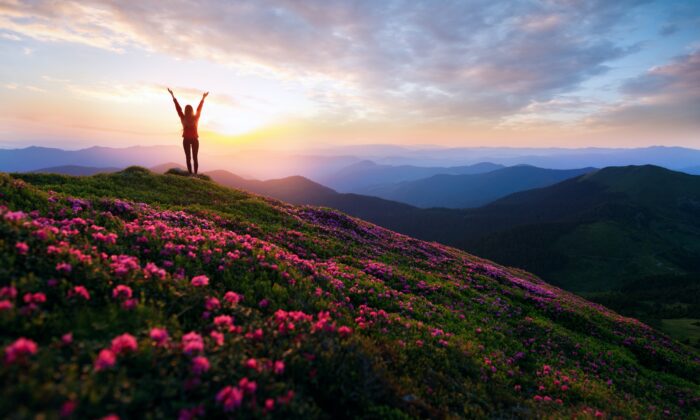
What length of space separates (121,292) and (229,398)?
348cm

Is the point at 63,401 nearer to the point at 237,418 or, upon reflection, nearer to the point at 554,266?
the point at 237,418

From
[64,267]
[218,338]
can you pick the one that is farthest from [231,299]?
[64,267]

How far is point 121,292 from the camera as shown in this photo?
6.16 meters

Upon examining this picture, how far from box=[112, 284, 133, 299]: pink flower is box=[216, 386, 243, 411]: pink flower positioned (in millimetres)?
3138

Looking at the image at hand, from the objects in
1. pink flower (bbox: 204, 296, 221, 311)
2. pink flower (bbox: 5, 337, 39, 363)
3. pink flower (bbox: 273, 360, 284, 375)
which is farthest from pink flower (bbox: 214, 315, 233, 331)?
pink flower (bbox: 5, 337, 39, 363)

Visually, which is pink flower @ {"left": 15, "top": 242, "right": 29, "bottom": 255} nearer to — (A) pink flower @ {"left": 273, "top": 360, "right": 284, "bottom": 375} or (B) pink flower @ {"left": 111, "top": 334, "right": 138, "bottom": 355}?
(B) pink flower @ {"left": 111, "top": 334, "right": 138, "bottom": 355}

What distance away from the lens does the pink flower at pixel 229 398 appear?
4230mm

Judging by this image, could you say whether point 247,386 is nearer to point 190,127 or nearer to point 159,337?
point 159,337

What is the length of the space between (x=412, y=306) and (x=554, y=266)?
18877 cm

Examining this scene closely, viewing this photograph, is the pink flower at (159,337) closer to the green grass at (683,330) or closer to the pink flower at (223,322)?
the pink flower at (223,322)

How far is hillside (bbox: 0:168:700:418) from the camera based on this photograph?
14.4 feet

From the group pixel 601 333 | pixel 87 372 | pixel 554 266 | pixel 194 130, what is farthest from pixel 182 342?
pixel 554 266

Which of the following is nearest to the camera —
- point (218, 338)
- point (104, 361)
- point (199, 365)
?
point (104, 361)

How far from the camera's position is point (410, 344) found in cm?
903
